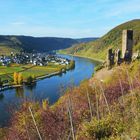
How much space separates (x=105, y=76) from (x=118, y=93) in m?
10.1

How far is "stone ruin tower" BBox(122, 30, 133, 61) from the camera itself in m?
41.7

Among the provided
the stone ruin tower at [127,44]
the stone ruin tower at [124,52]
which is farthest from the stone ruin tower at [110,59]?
the stone ruin tower at [127,44]

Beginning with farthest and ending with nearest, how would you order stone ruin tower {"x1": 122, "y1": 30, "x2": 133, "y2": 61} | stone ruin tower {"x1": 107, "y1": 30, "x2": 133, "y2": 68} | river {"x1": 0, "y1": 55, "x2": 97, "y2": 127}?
river {"x1": 0, "y1": 55, "x2": 97, "y2": 127} < stone ruin tower {"x1": 107, "y1": 30, "x2": 133, "y2": 68} < stone ruin tower {"x1": 122, "y1": 30, "x2": 133, "y2": 61}

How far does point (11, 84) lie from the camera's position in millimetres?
121500

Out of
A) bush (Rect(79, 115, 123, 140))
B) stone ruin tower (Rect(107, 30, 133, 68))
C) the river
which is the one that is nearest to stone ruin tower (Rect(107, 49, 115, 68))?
stone ruin tower (Rect(107, 30, 133, 68))

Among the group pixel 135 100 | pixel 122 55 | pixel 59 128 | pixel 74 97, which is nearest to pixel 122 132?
pixel 135 100

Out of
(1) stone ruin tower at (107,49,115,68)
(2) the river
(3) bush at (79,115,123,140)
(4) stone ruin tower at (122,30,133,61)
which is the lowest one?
(2) the river

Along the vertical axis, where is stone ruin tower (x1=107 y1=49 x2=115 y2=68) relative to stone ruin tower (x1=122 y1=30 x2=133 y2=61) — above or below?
below

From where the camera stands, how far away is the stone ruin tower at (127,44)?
41656 mm

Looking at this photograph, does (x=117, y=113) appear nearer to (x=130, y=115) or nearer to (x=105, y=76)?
(x=130, y=115)

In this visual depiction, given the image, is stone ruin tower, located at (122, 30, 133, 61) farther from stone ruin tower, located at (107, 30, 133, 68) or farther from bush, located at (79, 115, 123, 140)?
bush, located at (79, 115, 123, 140)

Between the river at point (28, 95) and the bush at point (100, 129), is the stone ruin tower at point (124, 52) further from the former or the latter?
the bush at point (100, 129)

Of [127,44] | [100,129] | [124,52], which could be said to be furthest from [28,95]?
[100,129]

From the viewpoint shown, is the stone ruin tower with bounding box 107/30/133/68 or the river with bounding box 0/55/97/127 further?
the river with bounding box 0/55/97/127
